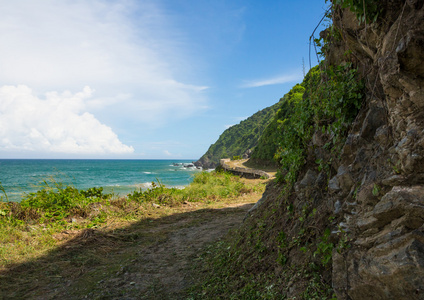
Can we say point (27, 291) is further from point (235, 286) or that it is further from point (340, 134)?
point (340, 134)

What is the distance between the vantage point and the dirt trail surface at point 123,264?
13.2ft

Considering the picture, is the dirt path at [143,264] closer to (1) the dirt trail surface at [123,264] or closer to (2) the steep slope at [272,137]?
(1) the dirt trail surface at [123,264]

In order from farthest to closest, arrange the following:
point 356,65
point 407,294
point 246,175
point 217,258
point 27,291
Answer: point 246,175 < point 217,258 < point 27,291 < point 356,65 < point 407,294

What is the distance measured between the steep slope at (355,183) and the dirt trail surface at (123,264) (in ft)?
3.22

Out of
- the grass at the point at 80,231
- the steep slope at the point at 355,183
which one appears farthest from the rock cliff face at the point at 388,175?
the grass at the point at 80,231

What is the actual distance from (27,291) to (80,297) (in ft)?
3.36

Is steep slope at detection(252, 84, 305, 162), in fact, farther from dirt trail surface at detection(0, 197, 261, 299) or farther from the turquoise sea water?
dirt trail surface at detection(0, 197, 261, 299)

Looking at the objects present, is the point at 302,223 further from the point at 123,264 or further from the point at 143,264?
the point at 123,264

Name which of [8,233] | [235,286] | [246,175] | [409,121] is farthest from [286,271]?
[246,175]

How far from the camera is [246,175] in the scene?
22906 millimetres

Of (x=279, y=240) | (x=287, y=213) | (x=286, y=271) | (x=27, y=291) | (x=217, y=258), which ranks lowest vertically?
(x=27, y=291)

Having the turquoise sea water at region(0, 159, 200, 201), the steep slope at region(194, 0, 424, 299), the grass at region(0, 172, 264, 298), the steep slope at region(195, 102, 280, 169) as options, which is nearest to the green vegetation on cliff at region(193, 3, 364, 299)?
the steep slope at region(194, 0, 424, 299)

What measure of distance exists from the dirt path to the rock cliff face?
254 cm

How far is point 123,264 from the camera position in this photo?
5012 millimetres
